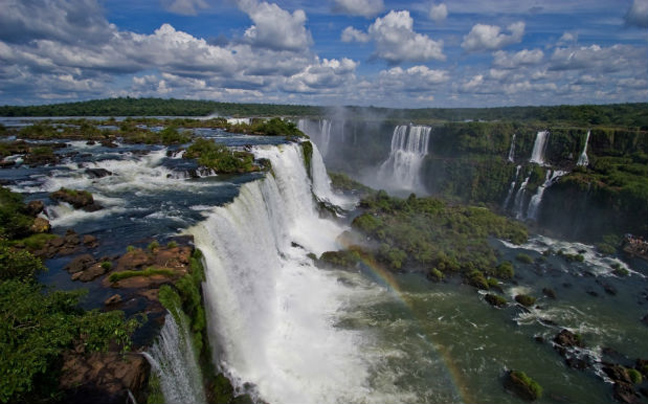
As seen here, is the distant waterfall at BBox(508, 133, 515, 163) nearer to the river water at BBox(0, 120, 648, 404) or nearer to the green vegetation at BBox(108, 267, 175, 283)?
the river water at BBox(0, 120, 648, 404)

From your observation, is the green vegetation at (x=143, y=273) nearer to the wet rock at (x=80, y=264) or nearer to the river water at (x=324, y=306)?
the river water at (x=324, y=306)

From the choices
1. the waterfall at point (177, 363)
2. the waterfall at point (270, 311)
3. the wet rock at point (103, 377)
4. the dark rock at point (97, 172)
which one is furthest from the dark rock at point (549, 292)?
the dark rock at point (97, 172)

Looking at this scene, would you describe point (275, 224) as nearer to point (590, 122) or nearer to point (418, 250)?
point (418, 250)

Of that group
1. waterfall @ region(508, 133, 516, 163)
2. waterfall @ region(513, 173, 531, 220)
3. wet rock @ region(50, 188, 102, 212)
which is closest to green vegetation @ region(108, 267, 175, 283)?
wet rock @ region(50, 188, 102, 212)

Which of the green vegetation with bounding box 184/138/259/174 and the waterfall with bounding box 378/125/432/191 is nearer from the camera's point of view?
the green vegetation with bounding box 184/138/259/174

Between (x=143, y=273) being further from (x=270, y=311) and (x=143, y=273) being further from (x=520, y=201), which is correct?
(x=520, y=201)

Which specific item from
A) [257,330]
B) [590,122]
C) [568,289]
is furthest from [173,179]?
[590,122]
